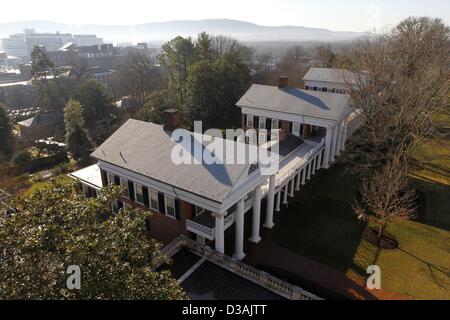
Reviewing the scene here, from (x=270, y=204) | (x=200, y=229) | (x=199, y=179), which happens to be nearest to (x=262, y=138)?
(x=270, y=204)

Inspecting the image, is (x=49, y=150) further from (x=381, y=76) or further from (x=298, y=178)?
(x=381, y=76)

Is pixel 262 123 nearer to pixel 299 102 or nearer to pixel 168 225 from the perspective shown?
pixel 299 102

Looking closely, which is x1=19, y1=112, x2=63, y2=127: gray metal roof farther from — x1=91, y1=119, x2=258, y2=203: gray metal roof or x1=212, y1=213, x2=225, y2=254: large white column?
x1=212, y1=213, x2=225, y2=254: large white column

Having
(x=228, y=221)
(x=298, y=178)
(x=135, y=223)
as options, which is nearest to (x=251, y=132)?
(x=298, y=178)

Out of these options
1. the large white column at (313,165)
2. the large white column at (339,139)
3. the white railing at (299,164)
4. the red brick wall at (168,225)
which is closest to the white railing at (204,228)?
the red brick wall at (168,225)

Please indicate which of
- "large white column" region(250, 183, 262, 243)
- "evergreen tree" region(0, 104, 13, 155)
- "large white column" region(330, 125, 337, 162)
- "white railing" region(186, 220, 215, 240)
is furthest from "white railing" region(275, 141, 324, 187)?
"evergreen tree" region(0, 104, 13, 155)
